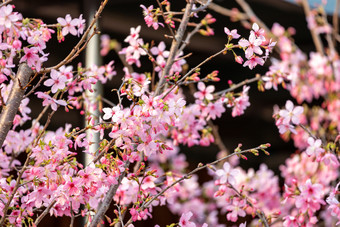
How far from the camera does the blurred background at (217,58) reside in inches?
206

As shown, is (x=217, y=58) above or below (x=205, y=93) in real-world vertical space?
below

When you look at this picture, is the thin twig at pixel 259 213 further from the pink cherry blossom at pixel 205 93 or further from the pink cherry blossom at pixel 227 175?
the pink cherry blossom at pixel 205 93

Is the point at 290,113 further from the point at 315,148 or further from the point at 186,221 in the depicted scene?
the point at 186,221

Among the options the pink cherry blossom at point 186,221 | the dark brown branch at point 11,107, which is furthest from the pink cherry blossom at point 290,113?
the dark brown branch at point 11,107

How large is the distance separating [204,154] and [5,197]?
4.67 metres

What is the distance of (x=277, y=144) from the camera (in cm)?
764

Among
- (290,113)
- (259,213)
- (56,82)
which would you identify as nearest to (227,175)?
(259,213)

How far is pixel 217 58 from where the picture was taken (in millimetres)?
6883

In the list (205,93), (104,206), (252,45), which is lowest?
(104,206)

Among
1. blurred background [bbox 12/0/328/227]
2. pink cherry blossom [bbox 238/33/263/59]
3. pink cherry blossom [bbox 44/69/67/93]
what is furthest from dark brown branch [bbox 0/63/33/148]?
blurred background [bbox 12/0/328/227]

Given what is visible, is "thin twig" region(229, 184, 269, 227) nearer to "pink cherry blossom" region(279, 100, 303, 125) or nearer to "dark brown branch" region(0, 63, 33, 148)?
"pink cherry blossom" region(279, 100, 303, 125)

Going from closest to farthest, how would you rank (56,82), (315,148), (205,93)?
1. (56,82)
2. (315,148)
3. (205,93)

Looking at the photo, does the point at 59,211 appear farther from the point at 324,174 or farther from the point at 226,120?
the point at 226,120

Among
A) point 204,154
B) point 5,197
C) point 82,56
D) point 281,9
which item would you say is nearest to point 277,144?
point 204,154
